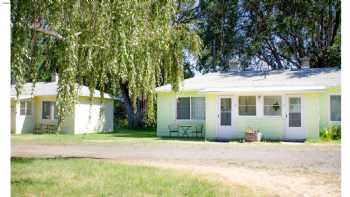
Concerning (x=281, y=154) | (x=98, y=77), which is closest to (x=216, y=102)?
(x=281, y=154)

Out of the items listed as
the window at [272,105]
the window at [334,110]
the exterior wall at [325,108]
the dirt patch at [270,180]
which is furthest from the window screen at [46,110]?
the dirt patch at [270,180]

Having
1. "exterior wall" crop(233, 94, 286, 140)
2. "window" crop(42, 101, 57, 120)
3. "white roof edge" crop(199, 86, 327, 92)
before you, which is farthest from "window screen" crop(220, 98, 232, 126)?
"window" crop(42, 101, 57, 120)

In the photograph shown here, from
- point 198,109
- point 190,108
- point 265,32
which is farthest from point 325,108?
point 265,32

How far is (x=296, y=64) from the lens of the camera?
114 ft

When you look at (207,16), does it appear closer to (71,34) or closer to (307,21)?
(307,21)

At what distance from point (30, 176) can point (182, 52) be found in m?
5.37

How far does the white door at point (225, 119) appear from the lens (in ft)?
70.1

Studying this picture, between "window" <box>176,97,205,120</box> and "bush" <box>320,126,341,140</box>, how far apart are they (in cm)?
659

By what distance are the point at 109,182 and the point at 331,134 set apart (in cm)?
1434

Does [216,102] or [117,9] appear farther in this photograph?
[216,102]

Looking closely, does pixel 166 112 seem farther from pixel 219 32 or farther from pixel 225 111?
pixel 219 32

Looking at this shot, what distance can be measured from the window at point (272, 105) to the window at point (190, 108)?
12.3 ft

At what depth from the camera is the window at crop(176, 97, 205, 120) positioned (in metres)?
23.0

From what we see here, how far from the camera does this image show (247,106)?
21.1 meters
